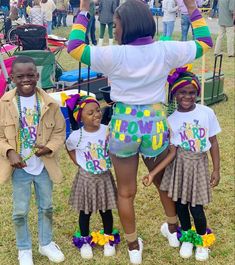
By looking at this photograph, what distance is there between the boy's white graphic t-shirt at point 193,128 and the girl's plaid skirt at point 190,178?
61mm

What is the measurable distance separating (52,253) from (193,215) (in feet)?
3.82

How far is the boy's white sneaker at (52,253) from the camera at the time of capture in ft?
11.6

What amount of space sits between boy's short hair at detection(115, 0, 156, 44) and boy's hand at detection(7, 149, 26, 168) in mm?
1102

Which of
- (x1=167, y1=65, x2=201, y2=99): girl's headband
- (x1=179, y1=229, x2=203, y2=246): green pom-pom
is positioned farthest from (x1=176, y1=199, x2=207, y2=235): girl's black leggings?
(x1=167, y1=65, x2=201, y2=99): girl's headband

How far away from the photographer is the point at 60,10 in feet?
64.7

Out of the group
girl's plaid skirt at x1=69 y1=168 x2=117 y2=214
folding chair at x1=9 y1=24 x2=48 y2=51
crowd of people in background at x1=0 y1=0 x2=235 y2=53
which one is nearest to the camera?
girl's plaid skirt at x1=69 y1=168 x2=117 y2=214

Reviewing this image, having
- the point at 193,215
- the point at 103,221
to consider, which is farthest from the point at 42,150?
the point at 193,215

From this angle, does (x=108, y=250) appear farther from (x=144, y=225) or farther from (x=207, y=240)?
(x=207, y=240)

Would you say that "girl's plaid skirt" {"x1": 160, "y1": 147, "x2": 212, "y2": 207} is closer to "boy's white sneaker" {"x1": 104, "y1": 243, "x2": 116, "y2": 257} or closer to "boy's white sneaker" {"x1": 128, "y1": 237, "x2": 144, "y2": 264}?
"boy's white sneaker" {"x1": 128, "y1": 237, "x2": 144, "y2": 264}

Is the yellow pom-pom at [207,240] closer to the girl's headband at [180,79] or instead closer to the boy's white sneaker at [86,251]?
the boy's white sneaker at [86,251]

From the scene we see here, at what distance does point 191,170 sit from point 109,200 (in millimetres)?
671

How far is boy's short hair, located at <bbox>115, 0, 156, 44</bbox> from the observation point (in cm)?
274

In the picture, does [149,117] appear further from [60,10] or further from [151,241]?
[60,10]

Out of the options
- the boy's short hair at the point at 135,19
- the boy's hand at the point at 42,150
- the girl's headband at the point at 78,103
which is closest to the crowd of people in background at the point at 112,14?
the girl's headband at the point at 78,103
